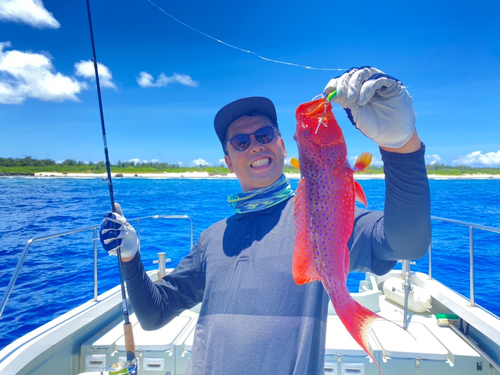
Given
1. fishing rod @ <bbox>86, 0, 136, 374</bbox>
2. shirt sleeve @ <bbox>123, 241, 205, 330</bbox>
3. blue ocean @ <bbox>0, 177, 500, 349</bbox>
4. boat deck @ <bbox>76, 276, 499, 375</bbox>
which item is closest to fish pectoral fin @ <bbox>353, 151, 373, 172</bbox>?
shirt sleeve @ <bbox>123, 241, 205, 330</bbox>

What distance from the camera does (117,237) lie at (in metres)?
1.92

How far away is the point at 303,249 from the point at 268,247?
0.40m

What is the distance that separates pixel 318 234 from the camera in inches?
50.6

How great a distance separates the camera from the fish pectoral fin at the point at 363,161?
1.32 meters

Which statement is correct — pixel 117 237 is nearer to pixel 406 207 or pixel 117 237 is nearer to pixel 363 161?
pixel 363 161

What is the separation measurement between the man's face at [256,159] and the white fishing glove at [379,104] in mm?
796

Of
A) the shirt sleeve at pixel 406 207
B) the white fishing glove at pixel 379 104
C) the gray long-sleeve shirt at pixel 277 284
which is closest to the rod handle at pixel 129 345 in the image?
the gray long-sleeve shirt at pixel 277 284

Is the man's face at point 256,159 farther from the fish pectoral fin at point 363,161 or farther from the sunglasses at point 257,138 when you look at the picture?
the fish pectoral fin at point 363,161

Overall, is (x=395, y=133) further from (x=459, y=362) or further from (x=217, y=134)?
(x=459, y=362)

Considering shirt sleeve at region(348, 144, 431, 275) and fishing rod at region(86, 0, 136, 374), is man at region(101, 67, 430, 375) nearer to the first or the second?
Result: shirt sleeve at region(348, 144, 431, 275)

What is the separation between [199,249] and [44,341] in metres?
2.00

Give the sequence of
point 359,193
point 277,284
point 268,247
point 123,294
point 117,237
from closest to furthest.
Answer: point 359,193 → point 277,284 → point 268,247 → point 117,237 → point 123,294

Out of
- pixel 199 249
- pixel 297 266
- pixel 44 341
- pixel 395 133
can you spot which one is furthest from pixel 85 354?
pixel 395 133

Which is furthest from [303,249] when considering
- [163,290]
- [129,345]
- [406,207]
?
[129,345]
